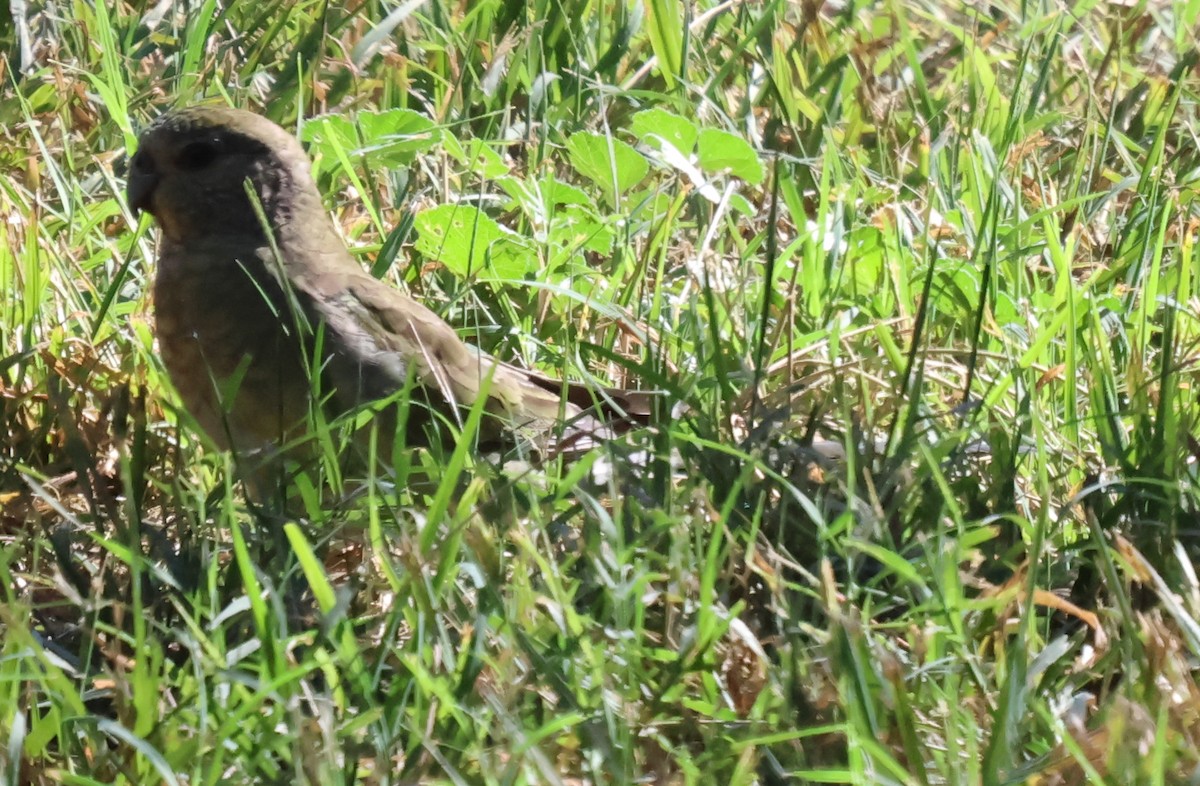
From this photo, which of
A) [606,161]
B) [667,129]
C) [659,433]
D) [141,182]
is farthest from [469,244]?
[659,433]

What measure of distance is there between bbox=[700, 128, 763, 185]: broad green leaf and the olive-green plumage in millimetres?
739

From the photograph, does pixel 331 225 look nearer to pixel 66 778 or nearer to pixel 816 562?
pixel 816 562

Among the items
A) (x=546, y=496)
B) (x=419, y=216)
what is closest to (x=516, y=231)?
(x=419, y=216)

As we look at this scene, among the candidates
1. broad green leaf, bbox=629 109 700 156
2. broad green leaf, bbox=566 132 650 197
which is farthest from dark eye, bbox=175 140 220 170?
broad green leaf, bbox=629 109 700 156

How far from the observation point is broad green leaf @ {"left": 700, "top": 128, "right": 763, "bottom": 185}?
364cm

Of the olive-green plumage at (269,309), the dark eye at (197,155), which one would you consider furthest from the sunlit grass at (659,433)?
the dark eye at (197,155)

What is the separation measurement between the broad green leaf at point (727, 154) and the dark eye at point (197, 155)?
1068 mm

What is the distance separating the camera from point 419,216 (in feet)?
11.3

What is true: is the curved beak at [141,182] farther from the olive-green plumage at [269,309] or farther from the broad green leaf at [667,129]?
the broad green leaf at [667,129]

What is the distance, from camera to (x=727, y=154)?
3658mm

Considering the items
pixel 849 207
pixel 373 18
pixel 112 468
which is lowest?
pixel 112 468

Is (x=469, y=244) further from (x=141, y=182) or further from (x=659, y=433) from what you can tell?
(x=659, y=433)

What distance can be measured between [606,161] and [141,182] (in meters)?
1.02

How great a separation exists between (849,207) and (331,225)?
1123mm
